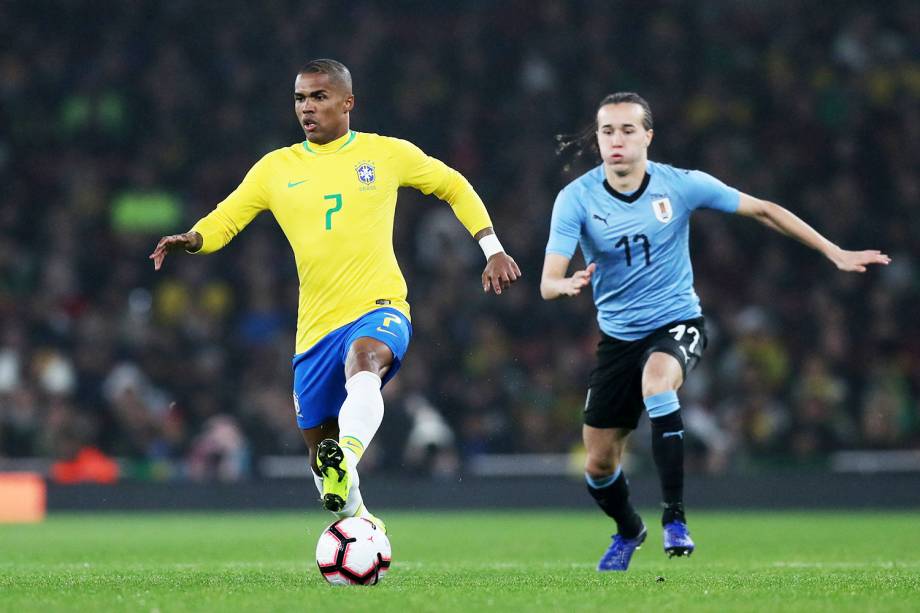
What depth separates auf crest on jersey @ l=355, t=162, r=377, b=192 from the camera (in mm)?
7336

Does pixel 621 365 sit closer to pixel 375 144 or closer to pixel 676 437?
pixel 676 437

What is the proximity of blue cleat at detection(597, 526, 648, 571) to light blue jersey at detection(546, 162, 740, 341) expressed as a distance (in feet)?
3.74

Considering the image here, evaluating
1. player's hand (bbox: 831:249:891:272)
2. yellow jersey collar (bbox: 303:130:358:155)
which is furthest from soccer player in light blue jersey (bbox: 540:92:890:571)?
yellow jersey collar (bbox: 303:130:358:155)

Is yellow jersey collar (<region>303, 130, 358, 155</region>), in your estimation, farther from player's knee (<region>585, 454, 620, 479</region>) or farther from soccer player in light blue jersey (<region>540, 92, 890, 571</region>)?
player's knee (<region>585, 454, 620, 479</region>)

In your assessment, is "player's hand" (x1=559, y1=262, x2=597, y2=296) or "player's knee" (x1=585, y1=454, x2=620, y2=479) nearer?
"player's hand" (x1=559, y1=262, x2=597, y2=296)

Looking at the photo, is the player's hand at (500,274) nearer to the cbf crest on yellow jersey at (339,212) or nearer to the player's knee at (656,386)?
the cbf crest on yellow jersey at (339,212)

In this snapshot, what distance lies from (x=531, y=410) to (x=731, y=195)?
8.58 meters

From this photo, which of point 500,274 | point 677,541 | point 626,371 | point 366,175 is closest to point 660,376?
point 626,371

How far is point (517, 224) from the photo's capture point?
18.3 metres

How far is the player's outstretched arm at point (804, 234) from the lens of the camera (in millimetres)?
7332

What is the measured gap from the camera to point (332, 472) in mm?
6027

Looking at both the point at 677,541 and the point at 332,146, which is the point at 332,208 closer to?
the point at 332,146

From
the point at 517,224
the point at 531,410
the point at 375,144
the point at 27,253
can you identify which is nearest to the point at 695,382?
the point at 531,410

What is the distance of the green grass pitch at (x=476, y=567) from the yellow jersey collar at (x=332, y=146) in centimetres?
209
